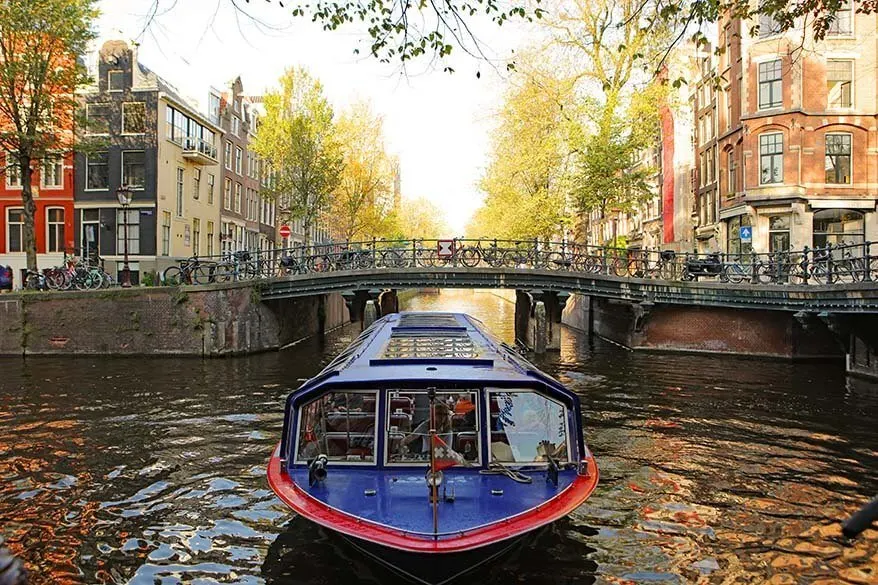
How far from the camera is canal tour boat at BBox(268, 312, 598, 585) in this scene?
6.12 m

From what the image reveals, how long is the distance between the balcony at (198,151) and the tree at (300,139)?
121 inches

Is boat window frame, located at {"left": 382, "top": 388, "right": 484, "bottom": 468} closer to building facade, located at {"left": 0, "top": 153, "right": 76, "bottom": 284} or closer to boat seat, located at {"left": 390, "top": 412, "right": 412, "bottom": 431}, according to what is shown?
boat seat, located at {"left": 390, "top": 412, "right": 412, "bottom": 431}

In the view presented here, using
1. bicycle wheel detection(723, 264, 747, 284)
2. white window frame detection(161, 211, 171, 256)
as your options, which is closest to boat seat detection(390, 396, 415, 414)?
bicycle wheel detection(723, 264, 747, 284)

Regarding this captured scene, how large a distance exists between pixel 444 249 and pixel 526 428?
1941 cm

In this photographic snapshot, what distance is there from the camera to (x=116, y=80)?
33.3 m

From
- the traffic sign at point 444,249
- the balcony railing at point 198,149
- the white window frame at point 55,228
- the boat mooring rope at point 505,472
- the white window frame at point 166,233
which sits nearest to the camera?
the boat mooring rope at point 505,472

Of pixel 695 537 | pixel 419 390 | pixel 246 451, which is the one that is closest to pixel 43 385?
pixel 246 451

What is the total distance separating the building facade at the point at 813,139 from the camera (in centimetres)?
→ 2833

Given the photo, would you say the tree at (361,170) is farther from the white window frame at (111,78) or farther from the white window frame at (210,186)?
the white window frame at (111,78)

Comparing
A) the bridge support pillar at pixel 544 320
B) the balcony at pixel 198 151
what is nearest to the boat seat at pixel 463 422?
the bridge support pillar at pixel 544 320

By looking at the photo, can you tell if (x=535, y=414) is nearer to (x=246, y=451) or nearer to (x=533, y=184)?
(x=246, y=451)

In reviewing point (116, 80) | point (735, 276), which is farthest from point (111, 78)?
point (735, 276)

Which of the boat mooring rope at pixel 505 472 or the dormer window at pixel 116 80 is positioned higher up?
the dormer window at pixel 116 80

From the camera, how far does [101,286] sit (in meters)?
25.4
